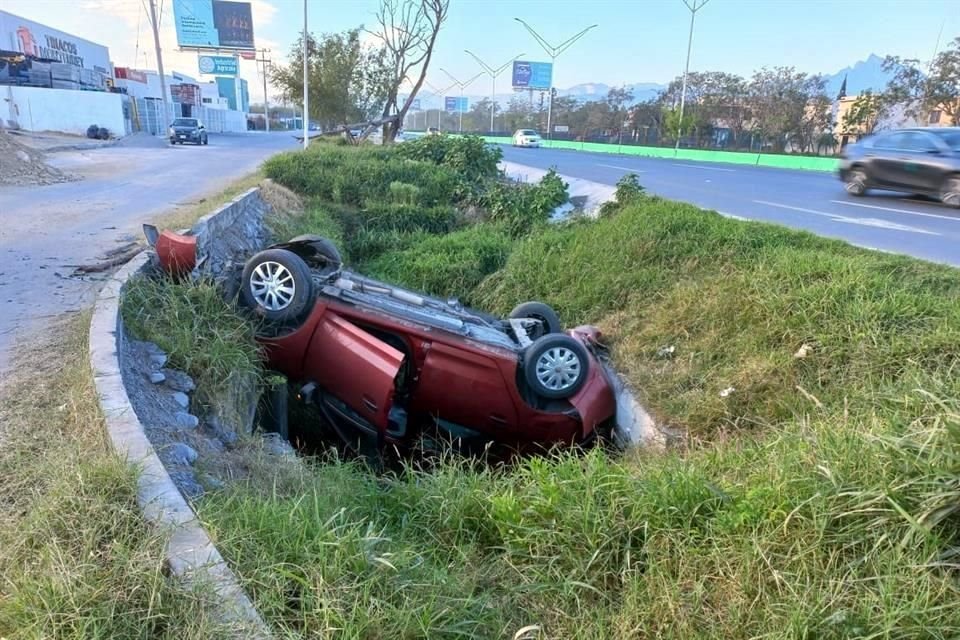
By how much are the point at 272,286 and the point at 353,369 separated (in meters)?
1.04

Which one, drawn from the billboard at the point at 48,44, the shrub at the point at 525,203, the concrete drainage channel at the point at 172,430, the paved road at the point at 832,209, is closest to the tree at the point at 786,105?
the paved road at the point at 832,209

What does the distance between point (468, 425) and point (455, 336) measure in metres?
0.85

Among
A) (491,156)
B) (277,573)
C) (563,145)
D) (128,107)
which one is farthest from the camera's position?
(563,145)

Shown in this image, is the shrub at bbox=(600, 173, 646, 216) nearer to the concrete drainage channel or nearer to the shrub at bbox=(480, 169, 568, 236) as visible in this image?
the shrub at bbox=(480, 169, 568, 236)

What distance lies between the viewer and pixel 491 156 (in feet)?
54.9

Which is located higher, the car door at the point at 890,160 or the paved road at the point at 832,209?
the car door at the point at 890,160

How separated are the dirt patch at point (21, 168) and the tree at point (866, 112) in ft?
115

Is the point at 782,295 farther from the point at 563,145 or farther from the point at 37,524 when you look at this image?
the point at 563,145

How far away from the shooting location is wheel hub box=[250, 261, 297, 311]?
17.4 feet

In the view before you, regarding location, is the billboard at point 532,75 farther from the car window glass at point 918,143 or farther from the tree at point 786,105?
the car window glass at point 918,143

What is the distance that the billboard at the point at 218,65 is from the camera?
241 feet

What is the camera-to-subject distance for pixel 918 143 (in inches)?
500

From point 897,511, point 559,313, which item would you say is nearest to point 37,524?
point 897,511

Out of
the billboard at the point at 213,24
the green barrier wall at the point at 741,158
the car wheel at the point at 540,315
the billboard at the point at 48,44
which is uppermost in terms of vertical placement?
the billboard at the point at 213,24
